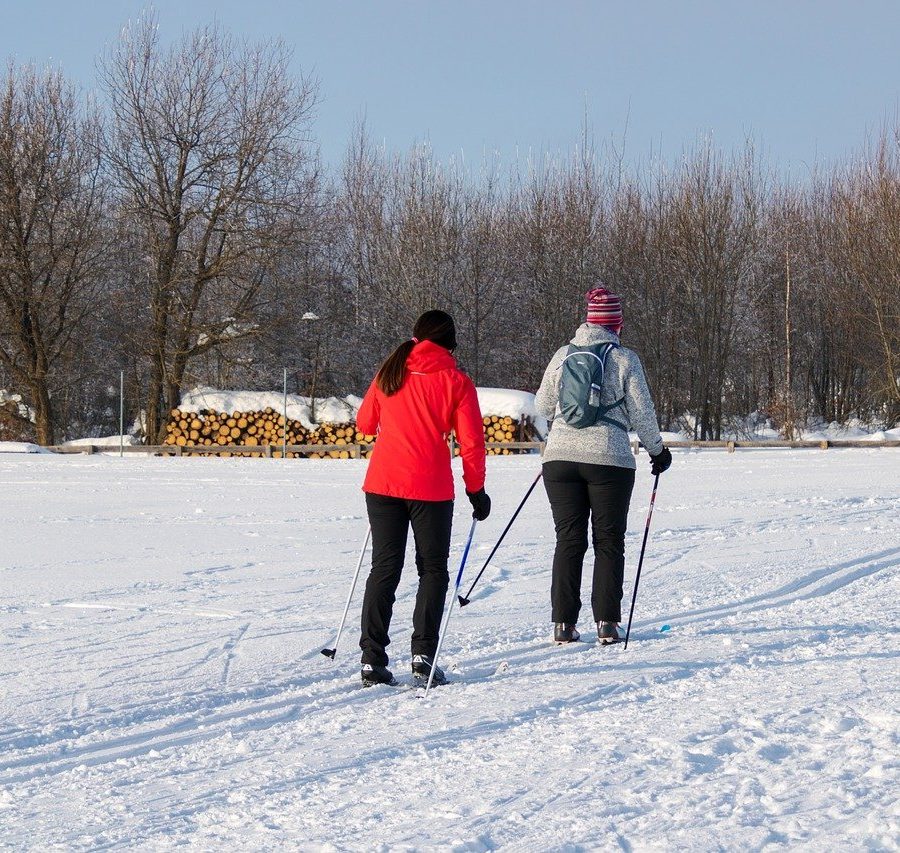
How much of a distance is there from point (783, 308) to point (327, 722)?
118ft

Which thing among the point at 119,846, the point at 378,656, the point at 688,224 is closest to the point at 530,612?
the point at 378,656

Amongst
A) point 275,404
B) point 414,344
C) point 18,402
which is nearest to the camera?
point 414,344

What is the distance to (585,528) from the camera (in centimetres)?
527

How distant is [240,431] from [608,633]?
72.6 feet

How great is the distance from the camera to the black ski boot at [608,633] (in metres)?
5.20

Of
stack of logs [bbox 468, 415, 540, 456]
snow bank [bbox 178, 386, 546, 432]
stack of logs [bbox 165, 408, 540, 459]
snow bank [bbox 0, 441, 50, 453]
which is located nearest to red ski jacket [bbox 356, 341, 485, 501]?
stack of logs [bbox 468, 415, 540, 456]

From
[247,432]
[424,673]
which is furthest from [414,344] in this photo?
[247,432]

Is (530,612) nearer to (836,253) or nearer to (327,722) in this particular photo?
(327,722)

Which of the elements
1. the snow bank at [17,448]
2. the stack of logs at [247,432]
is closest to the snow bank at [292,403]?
the stack of logs at [247,432]

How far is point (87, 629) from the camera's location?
5.58 metres

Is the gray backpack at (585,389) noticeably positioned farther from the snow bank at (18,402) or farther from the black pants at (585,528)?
the snow bank at (18,402)

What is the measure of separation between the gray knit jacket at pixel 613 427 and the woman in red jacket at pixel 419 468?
69 centimetres

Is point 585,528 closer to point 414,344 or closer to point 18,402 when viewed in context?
point 414,344

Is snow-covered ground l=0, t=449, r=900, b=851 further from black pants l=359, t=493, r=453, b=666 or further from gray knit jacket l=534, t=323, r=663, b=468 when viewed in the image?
gray knit jacket l=534, t=323, r=663, b=468
